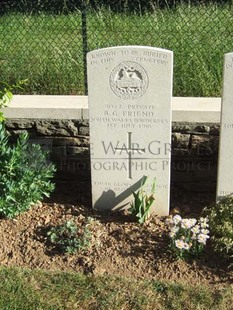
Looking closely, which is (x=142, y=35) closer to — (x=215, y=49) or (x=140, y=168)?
(x=215, y=49)

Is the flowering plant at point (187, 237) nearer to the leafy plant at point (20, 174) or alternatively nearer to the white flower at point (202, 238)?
the white flower at point (202, 238)

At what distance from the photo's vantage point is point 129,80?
12.4 feet

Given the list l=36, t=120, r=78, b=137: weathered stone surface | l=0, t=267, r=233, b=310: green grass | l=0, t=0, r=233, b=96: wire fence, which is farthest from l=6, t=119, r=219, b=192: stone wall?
l=0, t=267, r=233, b=310: green grass

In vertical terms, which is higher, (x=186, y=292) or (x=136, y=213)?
(x=136, y=213)

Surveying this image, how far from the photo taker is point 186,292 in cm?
341

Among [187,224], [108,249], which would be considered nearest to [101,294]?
[108,249]

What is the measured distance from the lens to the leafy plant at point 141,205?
13.2ft

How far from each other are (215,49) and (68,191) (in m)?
2.25

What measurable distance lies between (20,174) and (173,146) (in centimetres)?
133

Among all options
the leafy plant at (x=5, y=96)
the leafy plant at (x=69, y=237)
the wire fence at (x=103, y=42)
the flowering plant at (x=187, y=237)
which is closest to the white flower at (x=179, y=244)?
the flowering plant at (x=187, y=237)

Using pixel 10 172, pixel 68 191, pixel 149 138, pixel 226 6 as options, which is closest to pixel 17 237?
pixel 10 172

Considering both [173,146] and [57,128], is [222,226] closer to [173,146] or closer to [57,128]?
[173,146]

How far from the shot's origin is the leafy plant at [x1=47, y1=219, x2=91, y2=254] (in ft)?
12.2

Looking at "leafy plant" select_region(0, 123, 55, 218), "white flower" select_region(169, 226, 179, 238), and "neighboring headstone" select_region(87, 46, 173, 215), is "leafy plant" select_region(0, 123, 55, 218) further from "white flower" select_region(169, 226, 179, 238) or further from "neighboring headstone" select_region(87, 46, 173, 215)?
"white flower" select_region(169, 226, 179, 238)
